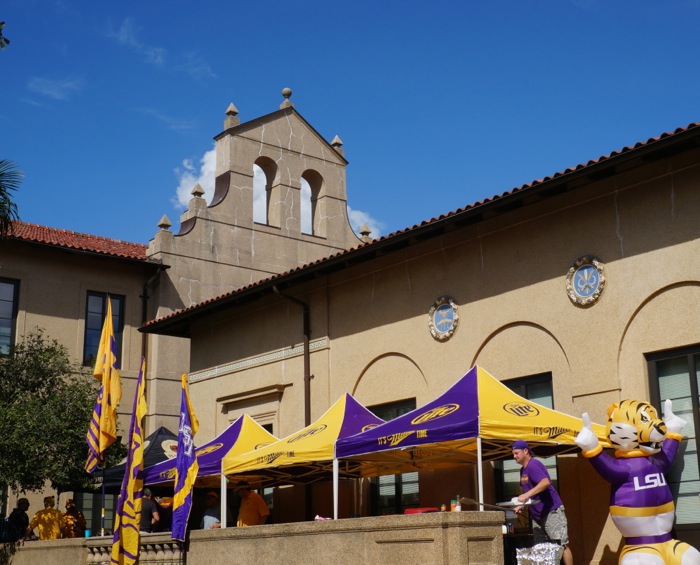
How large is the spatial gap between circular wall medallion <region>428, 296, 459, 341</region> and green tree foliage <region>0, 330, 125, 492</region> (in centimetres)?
864

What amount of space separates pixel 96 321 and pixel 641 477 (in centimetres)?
2059

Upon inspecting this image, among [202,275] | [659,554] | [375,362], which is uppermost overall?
[202,275]

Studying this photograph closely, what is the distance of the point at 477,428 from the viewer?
42.2 feet

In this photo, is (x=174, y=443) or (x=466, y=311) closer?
(x=466, y=311)

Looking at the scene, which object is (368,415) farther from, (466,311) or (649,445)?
(649,445)

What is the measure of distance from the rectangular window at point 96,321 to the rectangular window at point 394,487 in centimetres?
1217

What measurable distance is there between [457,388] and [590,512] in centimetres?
261

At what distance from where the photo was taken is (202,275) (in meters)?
29.6

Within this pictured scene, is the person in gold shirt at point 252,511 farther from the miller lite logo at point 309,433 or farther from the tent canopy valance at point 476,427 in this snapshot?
the tent canopy valance at point 476,427

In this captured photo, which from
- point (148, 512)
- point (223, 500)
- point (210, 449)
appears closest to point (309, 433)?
point (223, 500)

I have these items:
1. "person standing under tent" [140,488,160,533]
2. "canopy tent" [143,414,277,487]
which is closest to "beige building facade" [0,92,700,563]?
"canopy tent" [143,414,277,487]

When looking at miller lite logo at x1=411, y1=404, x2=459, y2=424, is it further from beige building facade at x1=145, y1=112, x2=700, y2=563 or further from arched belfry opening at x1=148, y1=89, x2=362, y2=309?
arched belfry opening at x1=148, y1=89, x2=362, y2=309

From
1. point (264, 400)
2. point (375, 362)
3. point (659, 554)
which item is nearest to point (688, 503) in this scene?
point (659, 554)

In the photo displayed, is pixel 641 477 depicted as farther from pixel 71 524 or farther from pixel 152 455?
pixel 152 455
